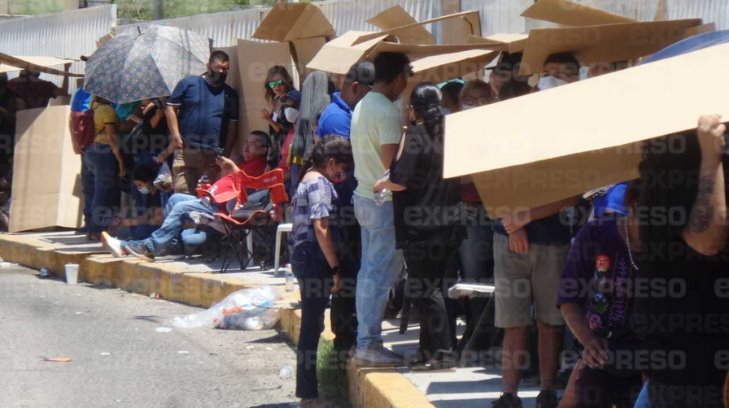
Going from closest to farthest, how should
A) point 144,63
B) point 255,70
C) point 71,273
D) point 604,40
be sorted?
point 604,40 → point 255,70 → point 144,63 → point 71,273

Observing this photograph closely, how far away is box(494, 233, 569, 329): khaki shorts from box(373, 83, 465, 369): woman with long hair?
859 mm

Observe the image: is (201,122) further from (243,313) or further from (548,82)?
(548,82)

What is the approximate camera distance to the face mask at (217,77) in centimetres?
1329

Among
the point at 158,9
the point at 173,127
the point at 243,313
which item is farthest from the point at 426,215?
the point at 158,9

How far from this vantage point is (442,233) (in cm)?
733

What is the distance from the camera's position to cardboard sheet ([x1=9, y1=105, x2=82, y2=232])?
53.5ft

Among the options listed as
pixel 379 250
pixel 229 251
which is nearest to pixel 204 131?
pixel 229 251

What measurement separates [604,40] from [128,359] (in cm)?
431

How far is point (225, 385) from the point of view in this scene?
8.51 meters

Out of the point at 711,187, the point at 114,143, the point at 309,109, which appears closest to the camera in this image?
the point at 711,187

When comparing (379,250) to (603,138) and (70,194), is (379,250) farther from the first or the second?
(70,194)

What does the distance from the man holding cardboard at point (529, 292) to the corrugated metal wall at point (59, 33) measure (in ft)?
40.7

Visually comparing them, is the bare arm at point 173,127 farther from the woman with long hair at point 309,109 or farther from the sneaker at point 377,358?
the sneaker at point 377,358

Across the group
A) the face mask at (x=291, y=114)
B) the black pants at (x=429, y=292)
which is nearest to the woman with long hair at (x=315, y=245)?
the black pants at (x=429, y=292)
